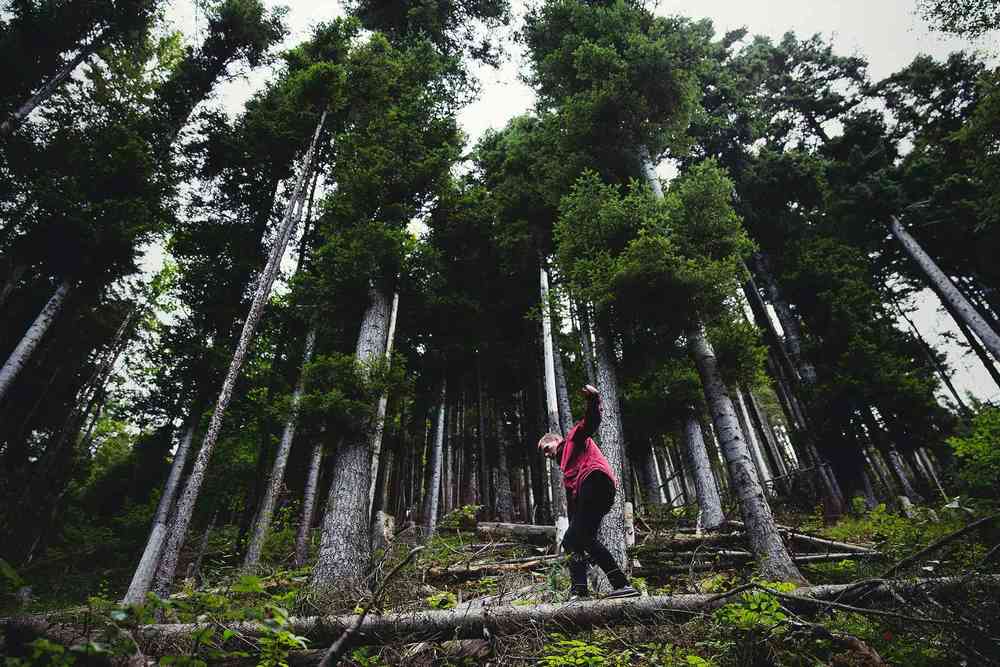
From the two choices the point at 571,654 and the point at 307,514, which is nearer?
the point at 571,654

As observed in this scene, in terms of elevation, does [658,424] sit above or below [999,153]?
below

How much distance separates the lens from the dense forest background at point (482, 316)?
5934 millimetres

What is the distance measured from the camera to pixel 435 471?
10453 mm

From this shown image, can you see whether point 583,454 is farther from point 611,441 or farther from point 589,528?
point 611,441

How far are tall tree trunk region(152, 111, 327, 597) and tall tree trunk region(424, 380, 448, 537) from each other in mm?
4349

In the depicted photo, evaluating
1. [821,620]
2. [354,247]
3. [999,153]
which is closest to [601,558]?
[821,620]

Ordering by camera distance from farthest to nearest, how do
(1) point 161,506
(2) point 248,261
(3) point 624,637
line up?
(2) point 248,261, (1) point 161,506, (3) point 624,637

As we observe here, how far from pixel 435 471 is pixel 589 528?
7022 millimetres

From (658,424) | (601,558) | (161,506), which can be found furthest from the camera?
(658,424)

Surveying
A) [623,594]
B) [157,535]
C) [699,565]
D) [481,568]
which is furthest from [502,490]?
[623,594]

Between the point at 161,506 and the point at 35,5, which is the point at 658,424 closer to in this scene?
the point at 161,506

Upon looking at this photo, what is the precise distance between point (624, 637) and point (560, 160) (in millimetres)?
9265

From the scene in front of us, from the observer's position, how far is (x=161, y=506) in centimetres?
895

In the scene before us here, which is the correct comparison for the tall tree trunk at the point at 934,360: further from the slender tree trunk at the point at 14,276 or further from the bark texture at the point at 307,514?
the slender tree trunk at the point at 14,276
